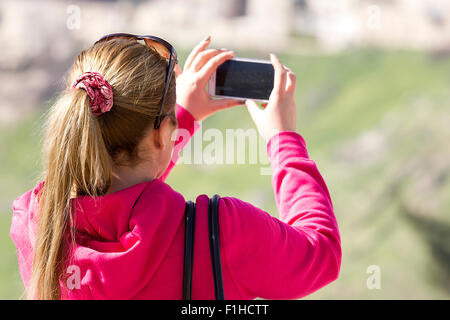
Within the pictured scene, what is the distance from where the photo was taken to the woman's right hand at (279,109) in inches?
31.5

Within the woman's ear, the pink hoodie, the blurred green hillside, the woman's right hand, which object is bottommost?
the pink hoodie

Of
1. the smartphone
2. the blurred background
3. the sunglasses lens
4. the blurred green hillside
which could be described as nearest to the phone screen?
the smartphone

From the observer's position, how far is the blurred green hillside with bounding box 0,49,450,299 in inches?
139

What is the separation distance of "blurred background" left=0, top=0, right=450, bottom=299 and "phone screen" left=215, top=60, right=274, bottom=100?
0.72 meters

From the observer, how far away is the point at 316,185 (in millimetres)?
736

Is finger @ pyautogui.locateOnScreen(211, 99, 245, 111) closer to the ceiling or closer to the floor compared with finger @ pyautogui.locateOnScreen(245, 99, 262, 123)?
closer to the ceiling

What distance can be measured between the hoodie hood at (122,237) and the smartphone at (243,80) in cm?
29

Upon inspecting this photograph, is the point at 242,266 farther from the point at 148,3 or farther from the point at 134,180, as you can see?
the point at 148,3

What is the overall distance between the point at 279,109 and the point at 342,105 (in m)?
5.07

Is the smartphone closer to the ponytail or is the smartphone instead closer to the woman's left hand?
the woman's left hand

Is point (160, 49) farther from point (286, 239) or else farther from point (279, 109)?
point (286, 239)

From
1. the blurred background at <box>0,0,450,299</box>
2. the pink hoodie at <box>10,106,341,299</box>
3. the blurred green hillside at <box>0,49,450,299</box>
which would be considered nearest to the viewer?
the pink hoodie at <box>10,106,341,299</box>

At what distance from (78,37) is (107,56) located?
7.41 metres

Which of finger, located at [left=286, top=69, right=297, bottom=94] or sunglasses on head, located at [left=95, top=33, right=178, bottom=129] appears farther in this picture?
finger, located at [left=286, top=69, right=297, bottom=94]
